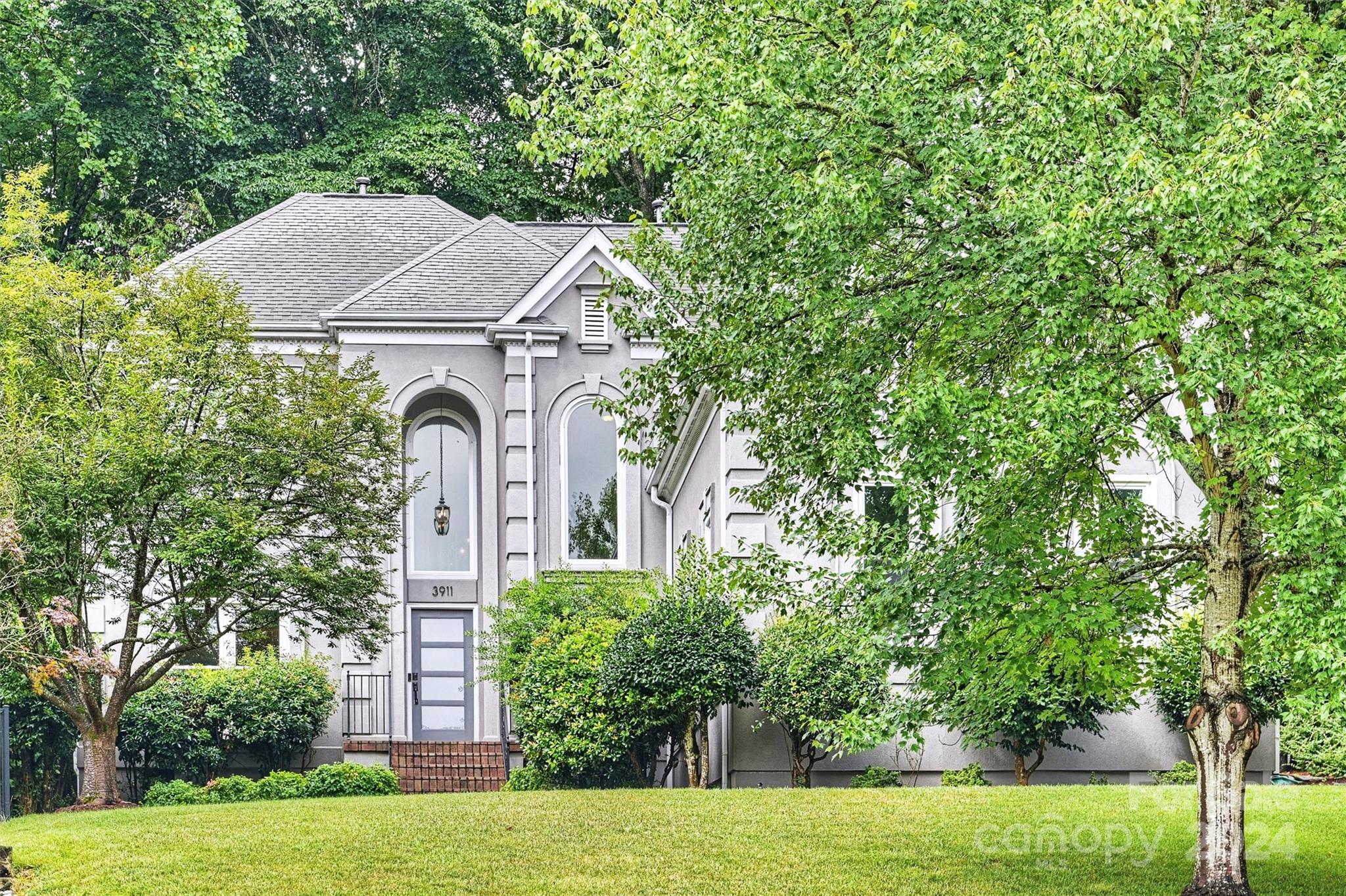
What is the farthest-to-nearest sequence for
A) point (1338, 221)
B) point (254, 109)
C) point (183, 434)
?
point (254, 109) → point (183, 434) → point (1338, 221)

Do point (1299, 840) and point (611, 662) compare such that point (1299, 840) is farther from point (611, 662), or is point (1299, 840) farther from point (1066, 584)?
point (611, 662)

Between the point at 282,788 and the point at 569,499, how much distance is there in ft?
27.1

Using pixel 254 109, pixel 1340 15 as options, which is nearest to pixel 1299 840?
pixel 1340 15

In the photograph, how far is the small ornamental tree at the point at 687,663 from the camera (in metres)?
17.2

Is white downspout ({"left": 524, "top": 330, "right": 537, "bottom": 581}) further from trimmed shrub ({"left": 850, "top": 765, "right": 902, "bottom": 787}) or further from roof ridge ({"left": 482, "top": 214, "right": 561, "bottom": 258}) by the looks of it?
trimmed shrub ({"left": 850, "top": 765, "right": 902, "bottom": 787})

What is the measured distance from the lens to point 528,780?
1925 centimetres

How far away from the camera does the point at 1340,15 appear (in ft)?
29.5

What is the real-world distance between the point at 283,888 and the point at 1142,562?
7215 millimetres

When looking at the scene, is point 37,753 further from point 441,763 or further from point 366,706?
point 441,763

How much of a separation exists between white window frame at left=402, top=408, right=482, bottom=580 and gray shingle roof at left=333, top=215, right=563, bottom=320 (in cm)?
208

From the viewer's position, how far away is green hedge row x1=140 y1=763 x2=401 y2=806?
64.1 ft

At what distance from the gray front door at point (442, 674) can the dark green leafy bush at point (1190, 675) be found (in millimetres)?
12662

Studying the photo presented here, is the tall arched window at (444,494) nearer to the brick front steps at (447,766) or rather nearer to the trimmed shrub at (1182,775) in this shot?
the brick front steps at (447,766)

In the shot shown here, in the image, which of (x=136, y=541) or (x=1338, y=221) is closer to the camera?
(x=1338, y=221)
